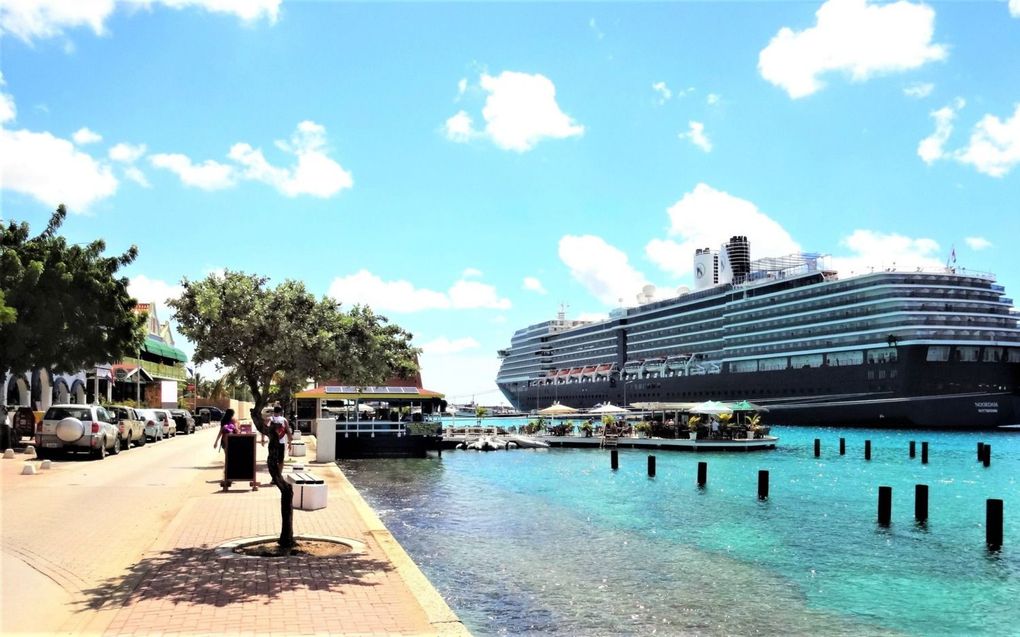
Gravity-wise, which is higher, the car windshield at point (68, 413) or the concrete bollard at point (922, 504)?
the car windshield at point (68, 413)

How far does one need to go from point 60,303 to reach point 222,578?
2464 cm

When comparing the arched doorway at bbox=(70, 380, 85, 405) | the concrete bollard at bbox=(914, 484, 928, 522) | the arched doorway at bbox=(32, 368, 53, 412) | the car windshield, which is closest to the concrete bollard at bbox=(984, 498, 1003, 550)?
the concrete bollard at bbox=(914, 484, 928, 522)

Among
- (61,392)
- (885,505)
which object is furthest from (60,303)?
(885,505)

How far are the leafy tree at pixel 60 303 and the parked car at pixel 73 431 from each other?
5094mm

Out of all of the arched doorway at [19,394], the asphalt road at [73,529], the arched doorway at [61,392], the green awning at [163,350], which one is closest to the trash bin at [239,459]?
the asphalt road at [73,529]

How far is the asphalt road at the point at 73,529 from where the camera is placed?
7.30 meters

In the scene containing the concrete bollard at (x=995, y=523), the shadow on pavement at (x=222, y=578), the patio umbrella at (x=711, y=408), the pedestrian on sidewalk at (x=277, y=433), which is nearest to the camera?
the shadow on pavement at (x=222, y=578)

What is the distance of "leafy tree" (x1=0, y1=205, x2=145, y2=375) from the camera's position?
2759cm

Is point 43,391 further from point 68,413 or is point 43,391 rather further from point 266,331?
point 266,331

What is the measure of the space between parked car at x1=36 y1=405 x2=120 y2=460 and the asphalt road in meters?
0.81

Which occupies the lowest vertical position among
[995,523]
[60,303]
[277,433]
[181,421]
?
[181,421]

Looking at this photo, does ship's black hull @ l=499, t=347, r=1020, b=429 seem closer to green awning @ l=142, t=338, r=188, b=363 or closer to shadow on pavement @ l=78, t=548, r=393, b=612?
green awning @ l=142, t=338, r=188, b=363

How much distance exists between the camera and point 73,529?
37.8ft

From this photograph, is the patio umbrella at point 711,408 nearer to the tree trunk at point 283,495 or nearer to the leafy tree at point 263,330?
the leafy tree at point 263,330
